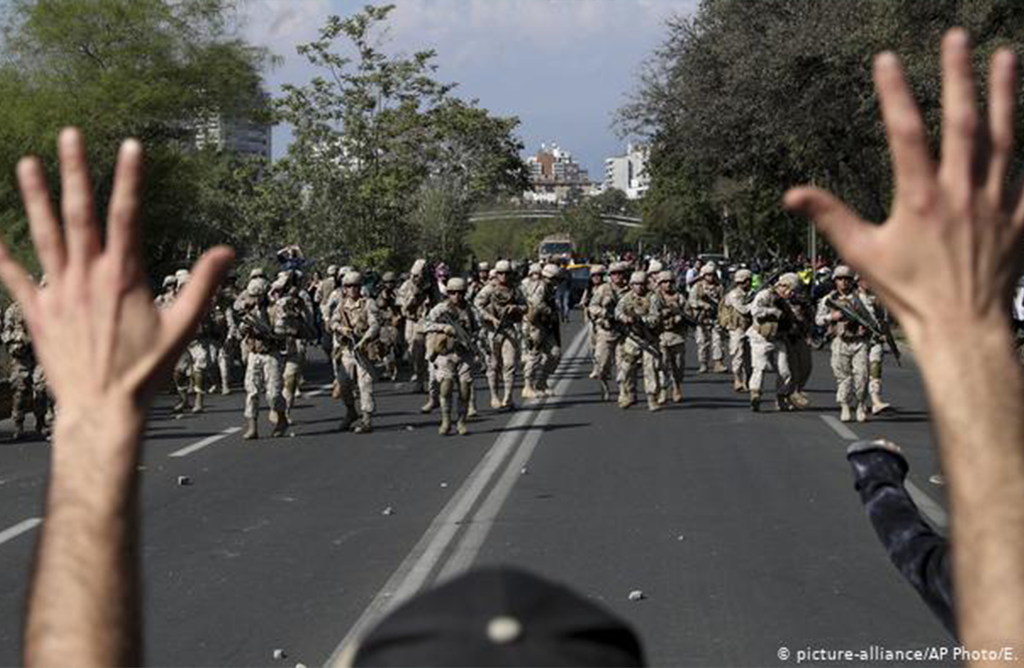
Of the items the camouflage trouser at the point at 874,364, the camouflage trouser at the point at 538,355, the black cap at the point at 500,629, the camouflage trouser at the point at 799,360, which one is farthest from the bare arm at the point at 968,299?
the camouflage trouser at the point at 538,355

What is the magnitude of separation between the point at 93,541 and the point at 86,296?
30 cm

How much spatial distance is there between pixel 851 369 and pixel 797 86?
17.4 meters

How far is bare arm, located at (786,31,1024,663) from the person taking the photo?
1.87 meters

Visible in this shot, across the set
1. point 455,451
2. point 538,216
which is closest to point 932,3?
point 455,451

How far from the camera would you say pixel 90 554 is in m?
2.05

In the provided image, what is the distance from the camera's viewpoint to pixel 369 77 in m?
44.8

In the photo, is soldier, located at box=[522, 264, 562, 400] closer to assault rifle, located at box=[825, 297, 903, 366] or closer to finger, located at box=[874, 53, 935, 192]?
assault rifle, located at box=[825, 297, 903, 366]

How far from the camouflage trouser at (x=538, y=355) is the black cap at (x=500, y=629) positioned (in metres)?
20.7

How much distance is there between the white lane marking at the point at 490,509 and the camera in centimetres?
1005

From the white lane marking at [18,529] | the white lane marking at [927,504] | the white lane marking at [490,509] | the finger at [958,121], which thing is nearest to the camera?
the finger at [958,121]

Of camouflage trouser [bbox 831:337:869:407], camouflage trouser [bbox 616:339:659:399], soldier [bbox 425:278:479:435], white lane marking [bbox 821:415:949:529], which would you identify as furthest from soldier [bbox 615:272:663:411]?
white lane marking [bbox 821:415:949:529]

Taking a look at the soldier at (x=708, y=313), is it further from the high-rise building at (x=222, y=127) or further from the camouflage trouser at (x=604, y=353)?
the high-rise building at (x=222, y=127)

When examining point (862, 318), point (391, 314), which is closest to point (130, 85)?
point (391, 314)

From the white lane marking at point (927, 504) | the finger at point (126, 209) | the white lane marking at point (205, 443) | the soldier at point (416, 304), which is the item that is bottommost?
the white lane marking at point (927, 504)
